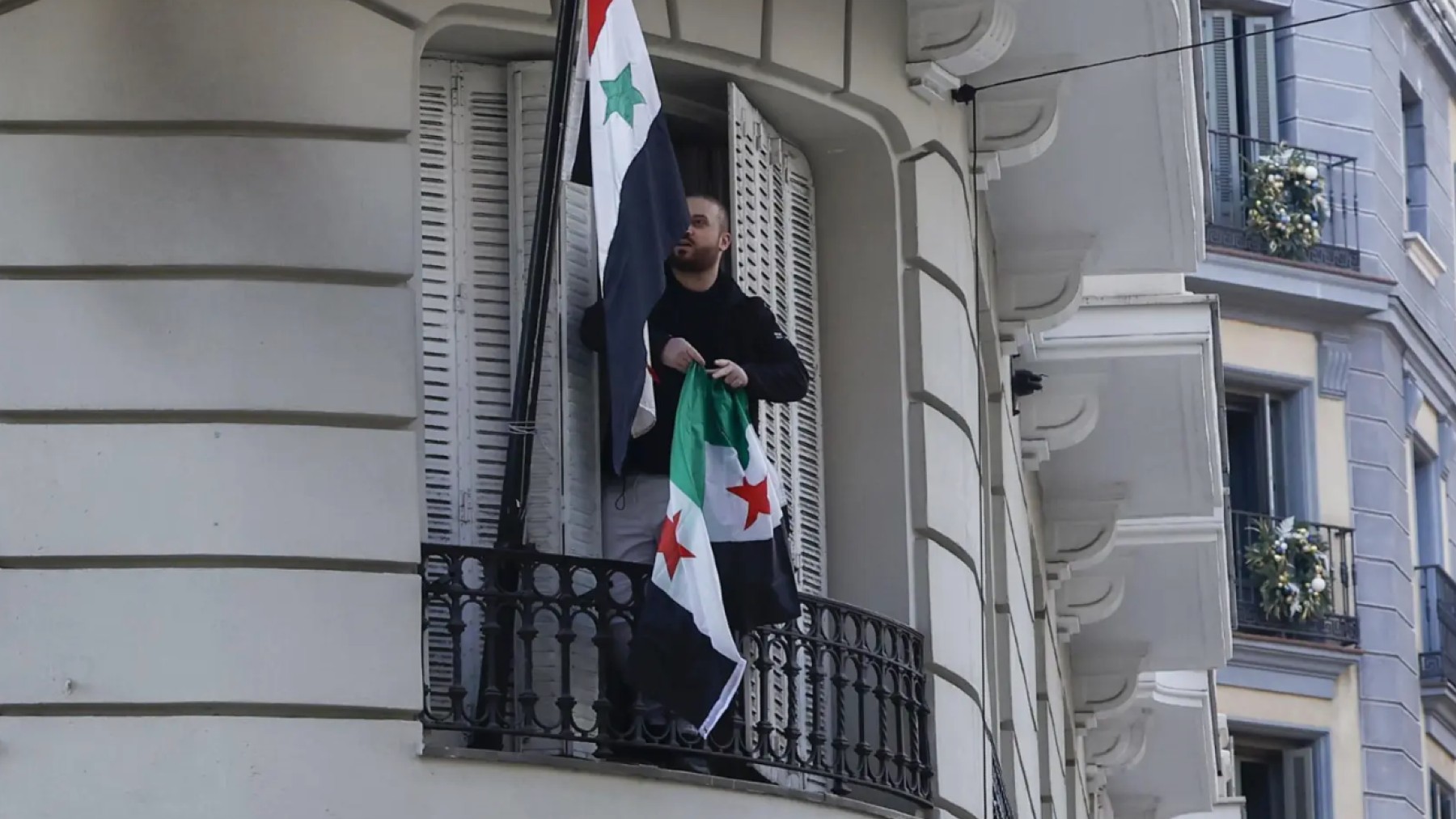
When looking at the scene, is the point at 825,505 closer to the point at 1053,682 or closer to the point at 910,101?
the point at 910,101

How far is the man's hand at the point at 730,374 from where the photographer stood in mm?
11500

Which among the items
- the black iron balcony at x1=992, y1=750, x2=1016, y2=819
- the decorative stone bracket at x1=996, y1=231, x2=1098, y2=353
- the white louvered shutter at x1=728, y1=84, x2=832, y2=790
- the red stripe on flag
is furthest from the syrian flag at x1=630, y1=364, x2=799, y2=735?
the decorative stone bracket at x1=996, y1=231, x2=1098, y2=353

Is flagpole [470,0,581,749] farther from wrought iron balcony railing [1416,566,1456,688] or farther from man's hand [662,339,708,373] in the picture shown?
wrought iron balcony railing [1416,566,1456,688]

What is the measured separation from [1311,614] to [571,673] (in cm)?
2091

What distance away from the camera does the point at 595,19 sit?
35.7ft

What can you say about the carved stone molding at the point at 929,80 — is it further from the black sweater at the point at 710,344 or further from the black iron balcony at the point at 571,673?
the black iron balcony at the point at 571,673

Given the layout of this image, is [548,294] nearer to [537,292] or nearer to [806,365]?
[537,292]

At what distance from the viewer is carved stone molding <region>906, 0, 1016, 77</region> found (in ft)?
42.7

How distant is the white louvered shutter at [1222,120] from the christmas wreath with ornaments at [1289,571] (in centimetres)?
331

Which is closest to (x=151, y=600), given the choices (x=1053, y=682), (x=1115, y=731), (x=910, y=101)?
(x=910, y=101)

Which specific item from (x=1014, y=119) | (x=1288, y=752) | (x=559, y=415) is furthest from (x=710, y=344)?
(x=1288, y=752)

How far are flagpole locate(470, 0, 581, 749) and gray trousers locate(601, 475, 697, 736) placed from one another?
377mm

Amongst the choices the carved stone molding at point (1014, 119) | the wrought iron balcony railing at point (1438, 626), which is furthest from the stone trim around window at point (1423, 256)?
the carved stone molding at point (1014, 119)

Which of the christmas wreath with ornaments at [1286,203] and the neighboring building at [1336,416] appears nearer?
the neighboring building at [1336,416]
